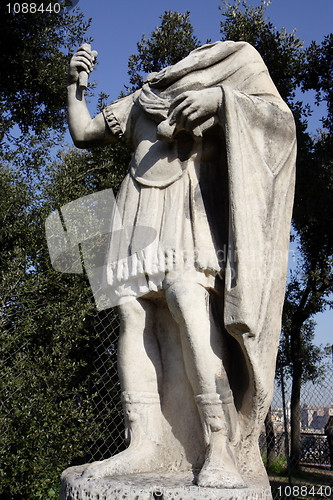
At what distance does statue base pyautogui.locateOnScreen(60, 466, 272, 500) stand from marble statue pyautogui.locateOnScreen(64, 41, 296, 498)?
2.7 inches

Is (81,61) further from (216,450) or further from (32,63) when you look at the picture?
(32,63)

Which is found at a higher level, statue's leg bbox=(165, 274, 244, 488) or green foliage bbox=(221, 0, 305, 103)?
green foliage bbox=(221, 0, 305, 103)

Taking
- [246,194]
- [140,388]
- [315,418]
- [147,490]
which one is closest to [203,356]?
[140,388]

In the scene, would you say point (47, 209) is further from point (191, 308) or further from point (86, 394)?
point (191, 308)

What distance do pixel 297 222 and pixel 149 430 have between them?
708cm

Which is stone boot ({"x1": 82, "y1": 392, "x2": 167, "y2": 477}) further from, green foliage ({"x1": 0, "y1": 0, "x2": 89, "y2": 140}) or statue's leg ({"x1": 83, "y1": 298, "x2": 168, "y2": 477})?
green foliage ({"x1": 0, "y1": 0, "x2": 89, "y2": 140})

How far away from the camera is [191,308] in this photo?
2.19 metres

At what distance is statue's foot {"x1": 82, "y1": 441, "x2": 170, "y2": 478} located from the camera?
203 centimetres

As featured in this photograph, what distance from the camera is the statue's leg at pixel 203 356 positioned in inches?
82.4

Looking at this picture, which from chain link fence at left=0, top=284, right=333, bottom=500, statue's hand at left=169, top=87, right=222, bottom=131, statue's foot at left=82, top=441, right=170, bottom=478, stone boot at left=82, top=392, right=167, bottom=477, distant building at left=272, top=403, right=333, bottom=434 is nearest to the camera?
statue's foot at left=82, top=441, right=170, bottom=478

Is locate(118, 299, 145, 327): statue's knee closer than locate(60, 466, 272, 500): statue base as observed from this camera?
No

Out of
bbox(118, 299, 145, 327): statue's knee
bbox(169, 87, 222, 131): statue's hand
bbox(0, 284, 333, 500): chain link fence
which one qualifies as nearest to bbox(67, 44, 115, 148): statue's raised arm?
bbox(169, 87, 222, 131): statue's hand

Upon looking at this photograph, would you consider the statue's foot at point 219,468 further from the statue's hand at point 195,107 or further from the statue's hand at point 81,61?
the statue's hand at point 81,61

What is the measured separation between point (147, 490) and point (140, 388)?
1.69 ft
